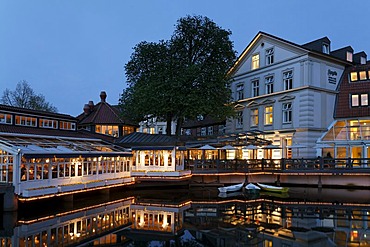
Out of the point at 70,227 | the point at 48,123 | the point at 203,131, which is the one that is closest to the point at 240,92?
the point at 203,131

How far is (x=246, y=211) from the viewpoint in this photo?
69.1 feet

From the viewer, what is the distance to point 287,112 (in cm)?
3512

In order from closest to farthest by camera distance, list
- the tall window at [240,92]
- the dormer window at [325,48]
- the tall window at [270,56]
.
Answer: the dormer window at [325,48] < the tall window at [270,56] < the tall window at [240,92]

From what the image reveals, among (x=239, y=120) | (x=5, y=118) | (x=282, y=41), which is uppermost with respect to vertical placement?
(x=282, y=41)

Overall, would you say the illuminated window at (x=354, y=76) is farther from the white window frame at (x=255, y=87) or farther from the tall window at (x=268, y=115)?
the white window frame at (x=255, y=87)

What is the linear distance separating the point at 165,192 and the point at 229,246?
605 inches

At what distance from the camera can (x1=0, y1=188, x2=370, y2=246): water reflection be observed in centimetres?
1464

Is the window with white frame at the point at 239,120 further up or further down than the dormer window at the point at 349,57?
further down

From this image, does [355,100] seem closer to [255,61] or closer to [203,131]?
[255,61]

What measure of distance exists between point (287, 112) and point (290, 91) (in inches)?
87.7

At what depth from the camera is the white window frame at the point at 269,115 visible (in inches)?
1455

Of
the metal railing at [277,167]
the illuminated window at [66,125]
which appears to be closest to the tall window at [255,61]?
the metal railing at [277,167]

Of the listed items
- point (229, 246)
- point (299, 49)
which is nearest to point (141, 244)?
point (229, 246)

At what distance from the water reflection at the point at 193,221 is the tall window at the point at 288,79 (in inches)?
508
